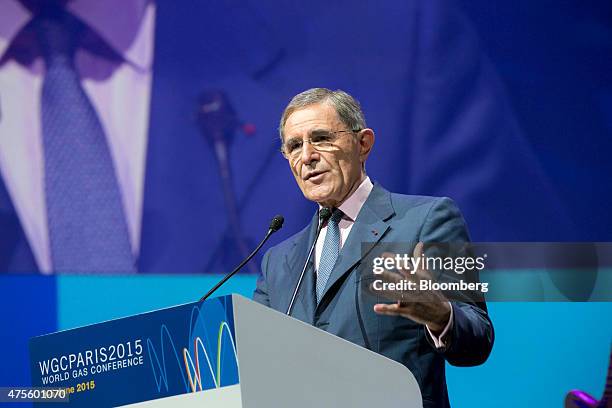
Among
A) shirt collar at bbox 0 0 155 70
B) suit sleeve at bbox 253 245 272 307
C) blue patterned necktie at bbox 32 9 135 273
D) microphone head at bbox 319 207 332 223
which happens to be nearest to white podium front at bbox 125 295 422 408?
microphone head at bbox 319 207 332 223

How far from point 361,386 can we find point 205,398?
35 centimetres

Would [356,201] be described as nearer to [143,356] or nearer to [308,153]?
[308,153]

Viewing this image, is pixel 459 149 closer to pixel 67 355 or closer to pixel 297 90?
pixel 297 90

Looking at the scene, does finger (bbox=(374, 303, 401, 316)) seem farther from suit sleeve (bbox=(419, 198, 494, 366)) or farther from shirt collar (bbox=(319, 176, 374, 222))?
shirt collar (bbox=(319, 176, 374, 222))

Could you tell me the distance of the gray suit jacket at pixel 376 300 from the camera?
8.08 ft

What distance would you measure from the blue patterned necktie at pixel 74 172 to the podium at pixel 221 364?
179 cm

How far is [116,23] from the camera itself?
13.1ft

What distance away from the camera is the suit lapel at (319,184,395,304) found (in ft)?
8.57

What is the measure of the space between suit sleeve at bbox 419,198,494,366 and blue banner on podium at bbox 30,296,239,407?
0.63 meters

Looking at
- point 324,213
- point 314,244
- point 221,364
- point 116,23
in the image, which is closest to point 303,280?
point 314,244

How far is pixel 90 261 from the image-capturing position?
3.85 meters

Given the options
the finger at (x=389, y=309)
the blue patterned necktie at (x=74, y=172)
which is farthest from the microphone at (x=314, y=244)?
the blue patterned necktie at (x=74, y=172)

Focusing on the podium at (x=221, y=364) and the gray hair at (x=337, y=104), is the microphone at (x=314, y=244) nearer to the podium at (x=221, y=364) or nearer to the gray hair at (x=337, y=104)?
the gray hair at (x=337, y=104)

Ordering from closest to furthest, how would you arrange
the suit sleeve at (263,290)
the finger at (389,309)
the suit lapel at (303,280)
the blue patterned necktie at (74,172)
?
the finger at (389,309)
the suit lapel at (303,280)
the suit sleeve at (263,290)
the blue patterned necktie at (74,172)
